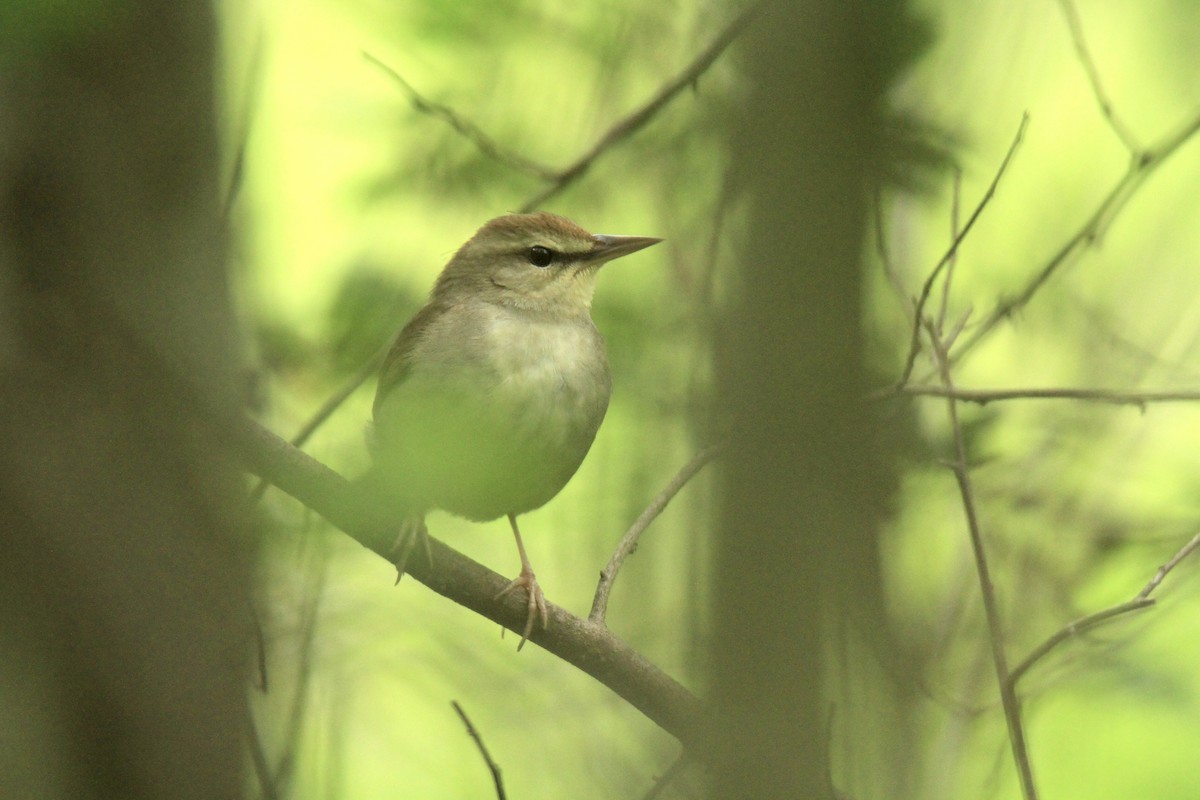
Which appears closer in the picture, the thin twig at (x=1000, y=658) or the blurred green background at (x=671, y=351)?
the thin twig at (x=1000, y=658)

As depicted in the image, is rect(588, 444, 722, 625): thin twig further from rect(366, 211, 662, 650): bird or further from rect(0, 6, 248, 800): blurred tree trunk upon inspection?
rect(0, 6, 248, 800): blurred tree trunk

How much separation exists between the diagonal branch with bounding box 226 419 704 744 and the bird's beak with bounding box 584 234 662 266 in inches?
61.2

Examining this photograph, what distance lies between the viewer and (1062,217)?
5512 mm

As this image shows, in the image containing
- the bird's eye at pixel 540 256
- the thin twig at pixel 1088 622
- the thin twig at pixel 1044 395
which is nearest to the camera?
the thin twig at pixel 1088 622

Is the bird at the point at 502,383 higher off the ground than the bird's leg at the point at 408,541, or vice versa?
Result: the bird at the point at 502,383

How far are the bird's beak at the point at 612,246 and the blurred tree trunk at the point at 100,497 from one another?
1366 millimetres

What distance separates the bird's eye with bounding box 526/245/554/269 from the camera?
183 inches

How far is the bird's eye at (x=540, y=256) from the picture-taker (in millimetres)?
4641

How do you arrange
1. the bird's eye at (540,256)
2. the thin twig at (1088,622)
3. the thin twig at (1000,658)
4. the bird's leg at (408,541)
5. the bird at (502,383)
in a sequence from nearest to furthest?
the thin twig at (1000,658)
the thin twig at (1088,622)
the bird's leg at (408,541)
the bird at (502,383)
the bird's eye at (540,256)

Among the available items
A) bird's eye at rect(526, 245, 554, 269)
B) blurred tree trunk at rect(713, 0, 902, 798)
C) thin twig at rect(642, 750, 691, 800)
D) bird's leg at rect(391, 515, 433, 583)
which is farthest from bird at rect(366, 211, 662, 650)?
blurred tree trunk at rect(713, 0, 902, 798)

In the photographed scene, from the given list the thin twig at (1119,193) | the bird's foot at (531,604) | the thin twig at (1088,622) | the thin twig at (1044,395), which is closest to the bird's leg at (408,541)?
the bird's foot at (531,604)

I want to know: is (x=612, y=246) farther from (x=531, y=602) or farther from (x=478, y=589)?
(x=478, y=589)

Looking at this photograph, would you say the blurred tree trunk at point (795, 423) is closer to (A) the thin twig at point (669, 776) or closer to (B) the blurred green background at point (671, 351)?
(A) the thin twig at point (669, 776)

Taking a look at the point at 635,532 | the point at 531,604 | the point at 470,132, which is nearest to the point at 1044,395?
the point at 635,532
